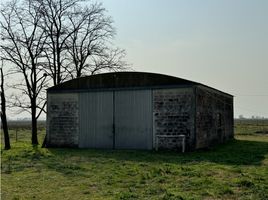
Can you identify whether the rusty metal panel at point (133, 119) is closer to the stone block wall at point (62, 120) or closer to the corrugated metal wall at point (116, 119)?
the corrugated metal wall at point (116, 119)

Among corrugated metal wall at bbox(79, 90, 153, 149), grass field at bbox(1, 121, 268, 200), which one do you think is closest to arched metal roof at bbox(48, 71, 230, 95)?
corrugated metal wall at bbox(79, 90, 153, 149)

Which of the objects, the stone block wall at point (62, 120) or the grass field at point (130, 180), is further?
the stone block wall at point (62, 120)

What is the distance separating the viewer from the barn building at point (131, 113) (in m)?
17.7

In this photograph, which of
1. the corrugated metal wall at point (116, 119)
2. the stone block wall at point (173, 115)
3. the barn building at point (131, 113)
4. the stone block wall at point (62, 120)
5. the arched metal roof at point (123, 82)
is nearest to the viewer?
the stone block wall at point (173, 115)

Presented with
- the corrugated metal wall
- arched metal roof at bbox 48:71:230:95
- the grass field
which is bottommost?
the grass field

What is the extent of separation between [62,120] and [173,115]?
6.33 metres

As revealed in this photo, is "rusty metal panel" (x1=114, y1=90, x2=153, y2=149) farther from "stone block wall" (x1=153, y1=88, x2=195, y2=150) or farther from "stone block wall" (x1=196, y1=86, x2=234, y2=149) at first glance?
"stone block wall" (x1=196, y1=86, x2=234, y2=149)

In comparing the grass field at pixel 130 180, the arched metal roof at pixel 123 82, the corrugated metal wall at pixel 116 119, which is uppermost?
the arched metal roof at pixel 123 82

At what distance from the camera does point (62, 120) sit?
20.4 meters

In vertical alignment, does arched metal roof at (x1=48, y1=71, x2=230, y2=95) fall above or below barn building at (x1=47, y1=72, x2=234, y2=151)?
above

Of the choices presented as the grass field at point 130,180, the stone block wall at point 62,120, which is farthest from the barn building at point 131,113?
the grass field at point 130,180

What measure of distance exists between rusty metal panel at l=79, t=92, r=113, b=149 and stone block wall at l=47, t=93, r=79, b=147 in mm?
387

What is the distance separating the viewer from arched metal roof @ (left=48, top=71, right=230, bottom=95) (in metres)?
18.0

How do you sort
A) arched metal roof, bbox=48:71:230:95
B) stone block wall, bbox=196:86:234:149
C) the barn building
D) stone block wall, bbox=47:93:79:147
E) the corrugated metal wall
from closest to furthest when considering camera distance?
the barn building, arched metal roof, bbox=48:71:230:95, stone block wall, bbox=196:86:234:149, the corrugated metal wall, stone block wall, bbox=47:93:79:147
